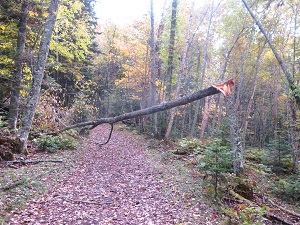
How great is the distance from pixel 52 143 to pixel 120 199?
17.6ft

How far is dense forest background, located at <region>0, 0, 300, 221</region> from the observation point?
Answer: 958cm

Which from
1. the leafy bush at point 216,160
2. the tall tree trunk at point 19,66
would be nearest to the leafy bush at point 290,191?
the leafy bush at point 216,160

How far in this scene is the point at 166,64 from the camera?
15305 mm

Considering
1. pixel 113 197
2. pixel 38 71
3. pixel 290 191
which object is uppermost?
pixel 38 71

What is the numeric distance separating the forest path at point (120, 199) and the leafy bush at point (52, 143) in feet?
4.66

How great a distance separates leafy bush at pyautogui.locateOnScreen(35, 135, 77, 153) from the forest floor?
406 millimetres

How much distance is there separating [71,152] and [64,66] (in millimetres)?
10884

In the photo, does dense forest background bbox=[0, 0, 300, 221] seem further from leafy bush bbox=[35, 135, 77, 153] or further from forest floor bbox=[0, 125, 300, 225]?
forest floor bbox=[0, 125, 300, 225]

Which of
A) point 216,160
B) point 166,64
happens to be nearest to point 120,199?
point 216,160

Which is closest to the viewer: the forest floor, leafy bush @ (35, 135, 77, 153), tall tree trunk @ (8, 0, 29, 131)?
the forest floor

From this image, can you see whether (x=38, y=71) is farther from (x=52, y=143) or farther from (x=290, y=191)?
(x=290, y=191)

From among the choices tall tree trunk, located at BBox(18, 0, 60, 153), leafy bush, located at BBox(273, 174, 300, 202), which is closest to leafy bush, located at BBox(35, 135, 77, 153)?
tall tree trunk, located at BBox(18, 0, 60, 153)

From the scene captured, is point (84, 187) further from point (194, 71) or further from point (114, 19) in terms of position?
point (114, 19)

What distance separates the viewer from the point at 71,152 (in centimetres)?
1052
